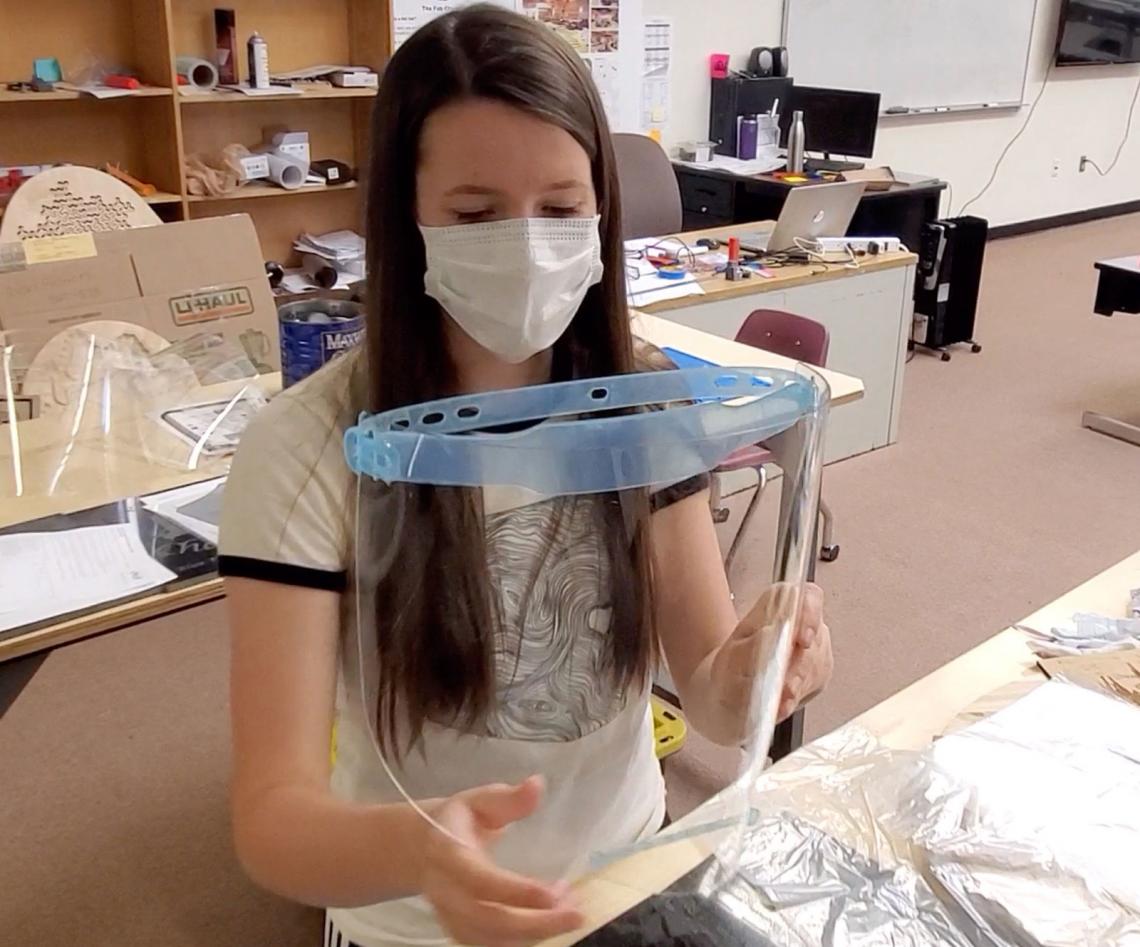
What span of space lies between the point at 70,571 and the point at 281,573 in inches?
25.2

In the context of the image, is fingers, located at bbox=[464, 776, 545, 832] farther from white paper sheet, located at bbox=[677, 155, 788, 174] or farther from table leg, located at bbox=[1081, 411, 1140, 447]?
white paper sheet, located at bbox=[677, 155, 788, 174]

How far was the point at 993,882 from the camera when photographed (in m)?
0.86

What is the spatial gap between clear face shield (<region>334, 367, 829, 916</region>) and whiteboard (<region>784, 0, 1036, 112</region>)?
15.3ft

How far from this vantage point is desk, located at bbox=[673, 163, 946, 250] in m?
4.23

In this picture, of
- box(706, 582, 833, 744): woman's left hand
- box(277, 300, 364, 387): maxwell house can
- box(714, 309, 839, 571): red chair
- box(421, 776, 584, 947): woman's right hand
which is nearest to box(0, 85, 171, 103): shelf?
box(277, 300, 364, 387): maxwell house can

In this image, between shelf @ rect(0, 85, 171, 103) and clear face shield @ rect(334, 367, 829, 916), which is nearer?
clear face shield @ rect(334, 367, 829, 916)

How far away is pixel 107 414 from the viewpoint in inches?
A: 68.6

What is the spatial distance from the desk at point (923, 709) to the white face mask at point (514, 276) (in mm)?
393

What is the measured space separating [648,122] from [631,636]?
4.08 meters

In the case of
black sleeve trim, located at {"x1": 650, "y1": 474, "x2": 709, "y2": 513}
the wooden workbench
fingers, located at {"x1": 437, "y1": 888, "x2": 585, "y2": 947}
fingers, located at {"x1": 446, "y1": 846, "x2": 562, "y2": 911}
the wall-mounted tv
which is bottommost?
the wooden workbench

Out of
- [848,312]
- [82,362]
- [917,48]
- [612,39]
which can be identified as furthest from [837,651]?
[917,48]

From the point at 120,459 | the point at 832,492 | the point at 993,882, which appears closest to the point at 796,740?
the point at 993,882

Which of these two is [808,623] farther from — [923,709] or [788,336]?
[788,336]

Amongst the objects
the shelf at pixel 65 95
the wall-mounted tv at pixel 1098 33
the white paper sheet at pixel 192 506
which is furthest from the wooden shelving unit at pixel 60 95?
the wall-mounted tv at pixel 1098 33
